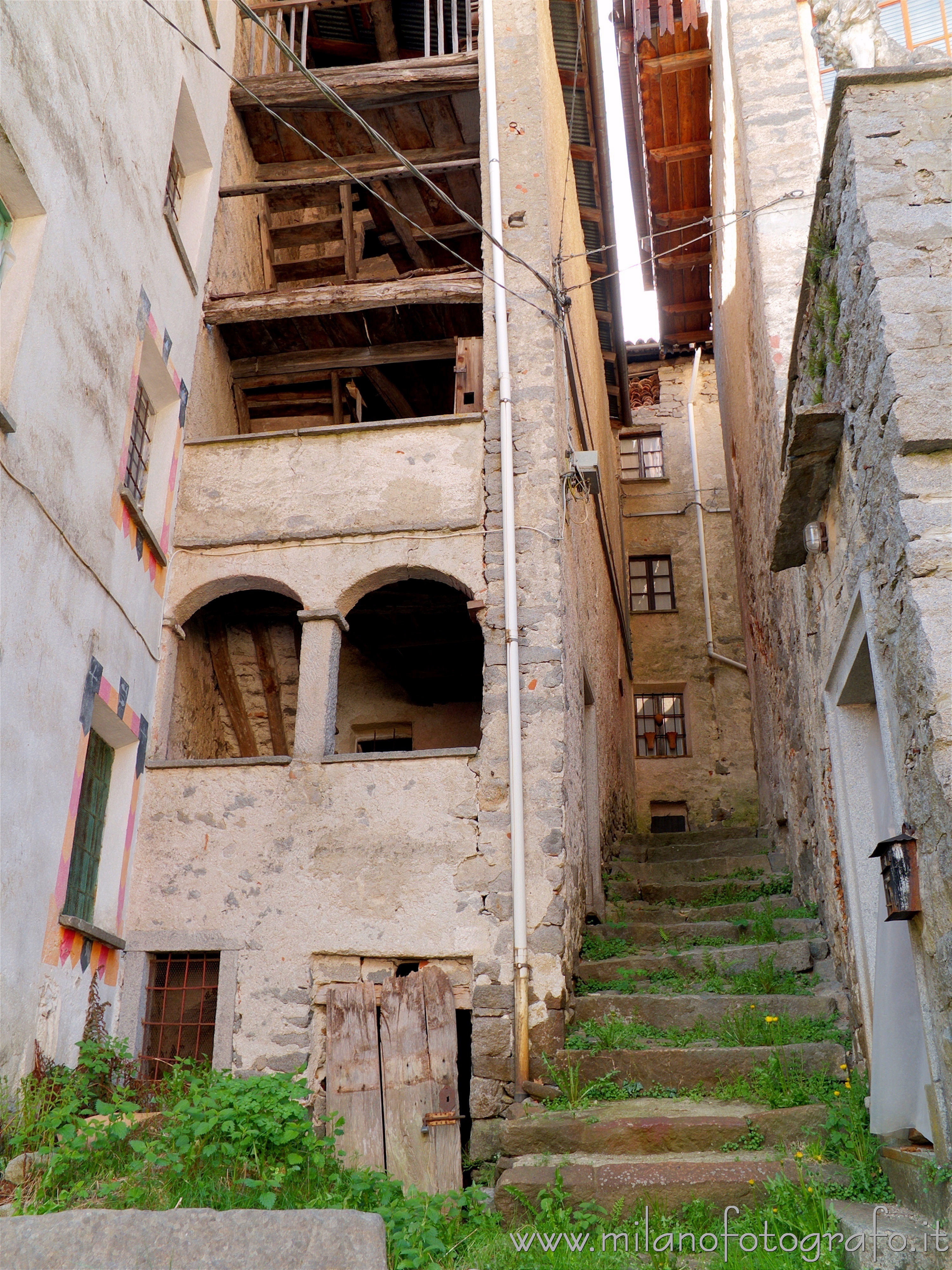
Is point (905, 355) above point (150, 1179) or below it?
above

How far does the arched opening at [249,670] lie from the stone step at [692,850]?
12.4 ft

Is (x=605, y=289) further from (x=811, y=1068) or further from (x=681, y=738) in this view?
(x=811, y=1068)

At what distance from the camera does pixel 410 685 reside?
11938 millimetres

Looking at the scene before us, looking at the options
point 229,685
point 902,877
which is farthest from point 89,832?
point 902,877

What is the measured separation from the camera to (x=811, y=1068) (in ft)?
19.7

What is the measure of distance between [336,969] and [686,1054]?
2.42 m

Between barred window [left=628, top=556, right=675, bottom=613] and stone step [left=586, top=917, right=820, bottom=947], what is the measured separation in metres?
10.1

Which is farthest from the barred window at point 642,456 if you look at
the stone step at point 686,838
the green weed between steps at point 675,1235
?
the green weed between steps at point 675,1235

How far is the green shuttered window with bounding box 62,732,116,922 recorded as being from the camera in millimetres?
6980

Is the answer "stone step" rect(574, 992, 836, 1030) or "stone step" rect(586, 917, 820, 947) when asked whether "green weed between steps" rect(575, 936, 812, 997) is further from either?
"stone step" rect(586, 917, 820, 947)

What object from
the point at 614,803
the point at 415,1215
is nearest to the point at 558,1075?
the point at 415,1215

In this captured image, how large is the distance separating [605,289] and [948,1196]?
41.5 ft

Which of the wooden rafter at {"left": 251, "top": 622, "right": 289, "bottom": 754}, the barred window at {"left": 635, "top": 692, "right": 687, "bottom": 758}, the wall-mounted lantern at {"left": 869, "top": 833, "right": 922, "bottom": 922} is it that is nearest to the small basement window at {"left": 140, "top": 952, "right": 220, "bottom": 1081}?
the wooden rafter at {"left": 251, "top": 622, "right": 289, "bottom": 754}

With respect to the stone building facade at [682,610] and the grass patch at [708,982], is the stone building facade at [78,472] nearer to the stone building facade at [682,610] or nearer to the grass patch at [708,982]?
the grass patch at [708,982]
